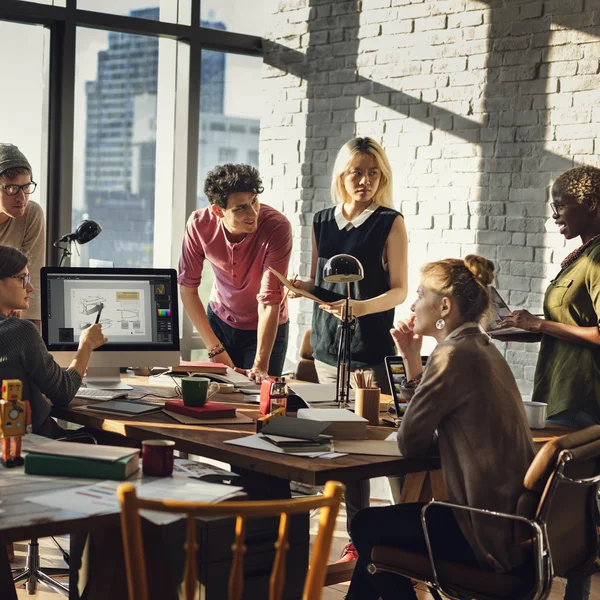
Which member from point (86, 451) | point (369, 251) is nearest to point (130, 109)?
point (369, 251)

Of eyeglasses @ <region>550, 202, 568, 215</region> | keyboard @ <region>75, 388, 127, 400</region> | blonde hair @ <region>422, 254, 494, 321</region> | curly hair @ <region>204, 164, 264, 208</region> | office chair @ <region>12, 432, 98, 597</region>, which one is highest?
curly hair @ <region>204, 164, 264, 208</region>

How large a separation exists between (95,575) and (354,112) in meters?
3.71

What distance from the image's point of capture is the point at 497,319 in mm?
3283

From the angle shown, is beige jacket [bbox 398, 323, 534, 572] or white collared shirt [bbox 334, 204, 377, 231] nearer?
beige jacket [bbox 398, 323, 534, 572]

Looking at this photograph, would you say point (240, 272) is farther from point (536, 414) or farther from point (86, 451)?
point (86, 451)

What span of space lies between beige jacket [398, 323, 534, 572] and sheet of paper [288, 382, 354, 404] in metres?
0.88

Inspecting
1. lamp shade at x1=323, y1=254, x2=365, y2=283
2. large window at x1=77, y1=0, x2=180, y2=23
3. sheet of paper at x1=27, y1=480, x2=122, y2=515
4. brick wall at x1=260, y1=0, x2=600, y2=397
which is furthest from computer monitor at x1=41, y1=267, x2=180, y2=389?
large window at x1=77, y1=0, x2=180, y2=23

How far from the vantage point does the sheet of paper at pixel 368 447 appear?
8.37 feet

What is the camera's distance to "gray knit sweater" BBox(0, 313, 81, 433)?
2.87m

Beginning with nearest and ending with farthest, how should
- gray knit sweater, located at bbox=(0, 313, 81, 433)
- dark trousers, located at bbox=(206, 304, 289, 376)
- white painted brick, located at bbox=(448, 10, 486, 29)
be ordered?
gray knit sweater, located at bbox=(0, 313, 81, 433) < dark trousers, located at bbox=(206, 304, 289, 376) < white painted brick, located at bbox=(448, 10, 486, 29)

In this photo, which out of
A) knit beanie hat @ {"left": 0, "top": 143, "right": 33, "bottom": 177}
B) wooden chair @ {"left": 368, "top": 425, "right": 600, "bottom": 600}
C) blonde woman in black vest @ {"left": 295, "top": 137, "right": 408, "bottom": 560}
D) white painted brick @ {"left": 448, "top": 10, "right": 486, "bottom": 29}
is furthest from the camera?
white painted brick @ {"left": 448, "top": 10, "right": 486, "bottom": 29}

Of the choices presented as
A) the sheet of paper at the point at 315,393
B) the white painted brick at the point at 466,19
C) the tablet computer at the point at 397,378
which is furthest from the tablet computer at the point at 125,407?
the white painted brick at the point at 466,19

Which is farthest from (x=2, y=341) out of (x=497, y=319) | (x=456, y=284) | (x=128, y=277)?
(x=497, y=319)

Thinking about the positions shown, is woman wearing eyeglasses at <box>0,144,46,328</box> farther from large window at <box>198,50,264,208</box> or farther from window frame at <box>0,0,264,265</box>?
large window at <box>198,50,264,208</box>
